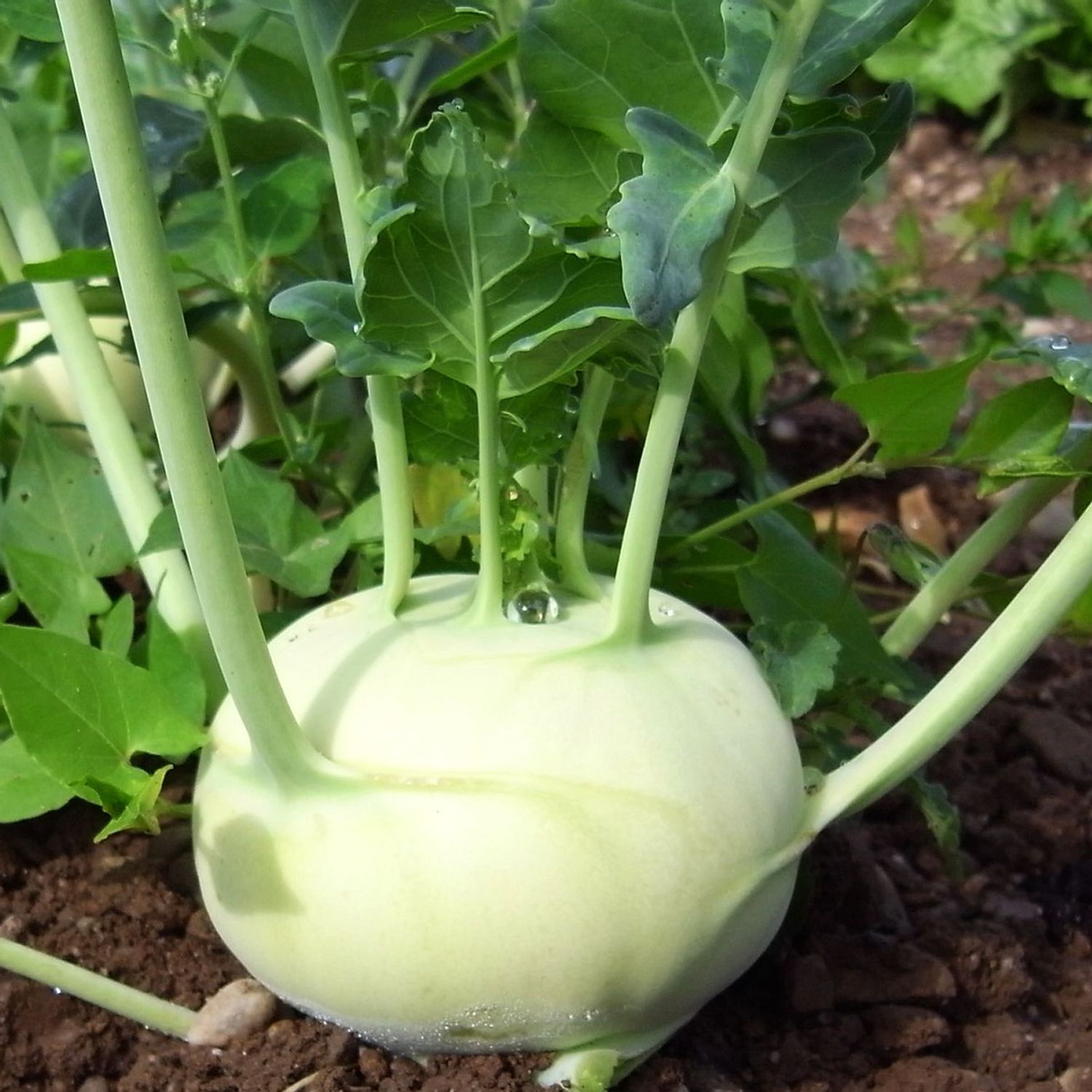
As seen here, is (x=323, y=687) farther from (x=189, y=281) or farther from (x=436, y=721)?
(x=189, y=281)

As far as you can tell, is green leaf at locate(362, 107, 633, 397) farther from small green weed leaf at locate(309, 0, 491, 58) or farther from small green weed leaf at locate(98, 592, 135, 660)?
small green weed leaf at locate(98, 592, 135, 660)

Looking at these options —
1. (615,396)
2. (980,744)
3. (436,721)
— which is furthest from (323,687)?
(980,744)

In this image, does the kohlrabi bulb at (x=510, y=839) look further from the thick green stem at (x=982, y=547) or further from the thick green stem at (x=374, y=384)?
the thick green stem at (x=982, y=547)

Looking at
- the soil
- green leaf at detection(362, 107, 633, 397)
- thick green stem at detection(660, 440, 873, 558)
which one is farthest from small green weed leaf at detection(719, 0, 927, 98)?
the soil

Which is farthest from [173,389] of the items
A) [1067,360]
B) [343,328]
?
[1067,360]

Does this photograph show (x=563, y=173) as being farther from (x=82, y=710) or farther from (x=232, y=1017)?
(x=232, y=1017)

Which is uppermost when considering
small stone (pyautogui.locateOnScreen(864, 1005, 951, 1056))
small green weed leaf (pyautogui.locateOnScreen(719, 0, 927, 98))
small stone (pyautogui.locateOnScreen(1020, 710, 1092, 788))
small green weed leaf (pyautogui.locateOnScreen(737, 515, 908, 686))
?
small green weed leaf (pyautogui.locateOnScreen(719, 0, 927, 98))
